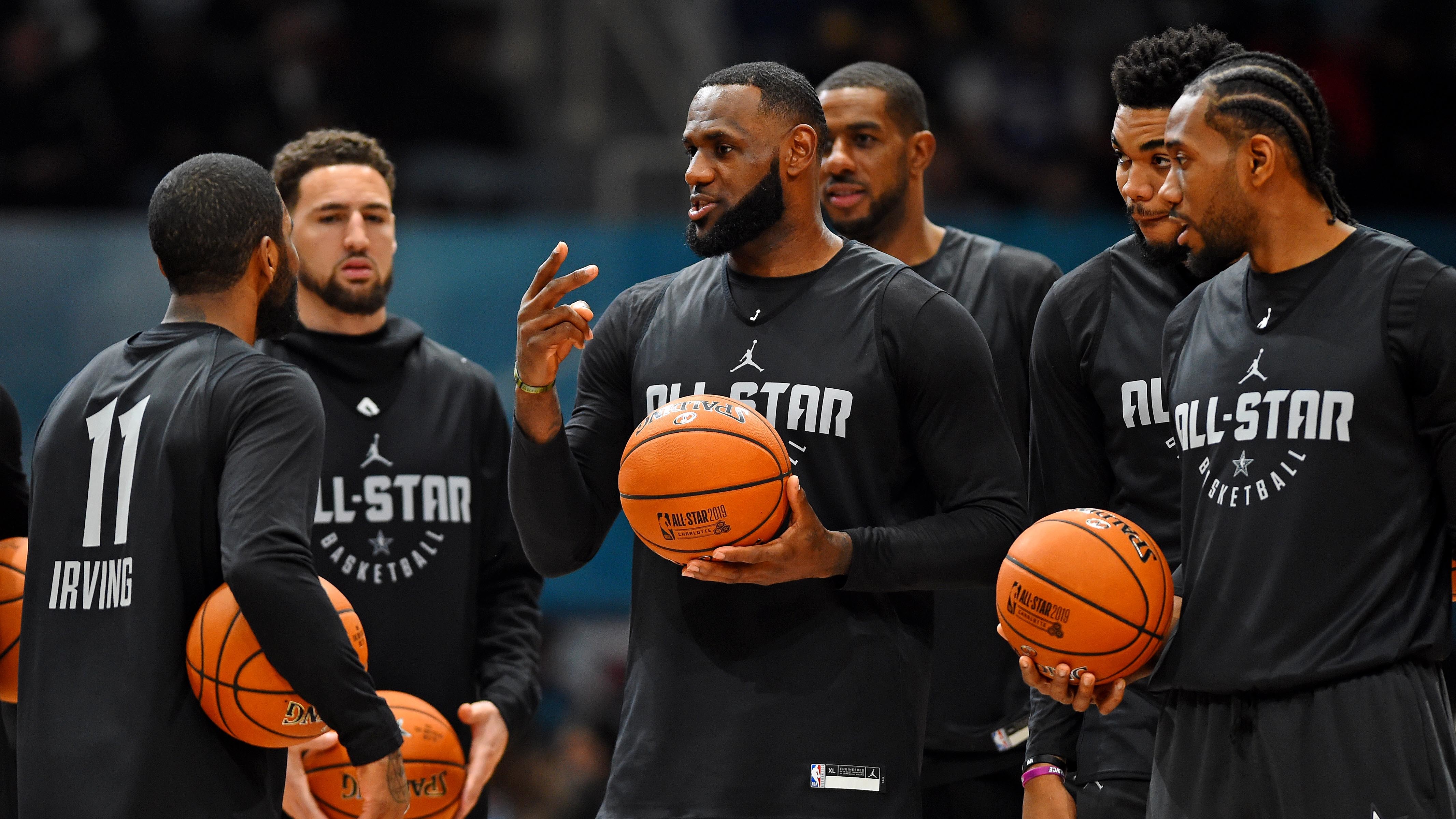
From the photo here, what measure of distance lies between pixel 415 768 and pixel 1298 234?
9.36ft

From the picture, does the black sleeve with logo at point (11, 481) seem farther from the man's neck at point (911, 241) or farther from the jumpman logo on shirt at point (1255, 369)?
the jumpman logo on shirt at point (1255, 369)

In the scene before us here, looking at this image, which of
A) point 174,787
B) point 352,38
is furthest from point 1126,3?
point 174,787

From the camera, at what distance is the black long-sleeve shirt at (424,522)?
509cm

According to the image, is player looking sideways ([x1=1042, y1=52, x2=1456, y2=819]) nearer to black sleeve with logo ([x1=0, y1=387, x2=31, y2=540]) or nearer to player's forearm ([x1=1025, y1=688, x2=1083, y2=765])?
player's forearm ([x1=1025, y1=688, x2=1083, y2=765])

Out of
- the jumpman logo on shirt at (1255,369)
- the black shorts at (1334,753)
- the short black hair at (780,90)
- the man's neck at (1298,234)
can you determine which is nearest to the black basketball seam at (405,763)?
the short black hair at (780,90)

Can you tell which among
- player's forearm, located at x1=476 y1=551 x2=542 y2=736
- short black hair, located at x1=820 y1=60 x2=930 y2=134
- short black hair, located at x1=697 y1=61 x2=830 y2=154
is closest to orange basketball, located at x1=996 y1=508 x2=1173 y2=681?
short black hair, located at x1=697 y1=61 x2=830 y2=154

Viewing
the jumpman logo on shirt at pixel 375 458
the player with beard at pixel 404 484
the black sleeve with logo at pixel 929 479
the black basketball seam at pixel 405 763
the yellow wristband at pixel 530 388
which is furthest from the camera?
the jumpman logo on shirt at pixel 375 458

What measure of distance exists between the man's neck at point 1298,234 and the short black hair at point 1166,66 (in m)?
0.99

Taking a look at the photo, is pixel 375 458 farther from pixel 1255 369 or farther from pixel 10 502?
pixel 1255 369

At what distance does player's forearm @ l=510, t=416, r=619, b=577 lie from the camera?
409 centimetres

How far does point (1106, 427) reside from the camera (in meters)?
4.49

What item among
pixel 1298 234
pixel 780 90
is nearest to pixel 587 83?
pixel 780 90

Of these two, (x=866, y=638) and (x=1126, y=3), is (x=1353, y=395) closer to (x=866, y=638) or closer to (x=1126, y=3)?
(x=866, y=638)

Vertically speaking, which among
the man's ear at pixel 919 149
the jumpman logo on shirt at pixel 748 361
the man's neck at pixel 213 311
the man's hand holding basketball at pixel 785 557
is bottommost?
the man's hand holding basketball at pixel 785 557
